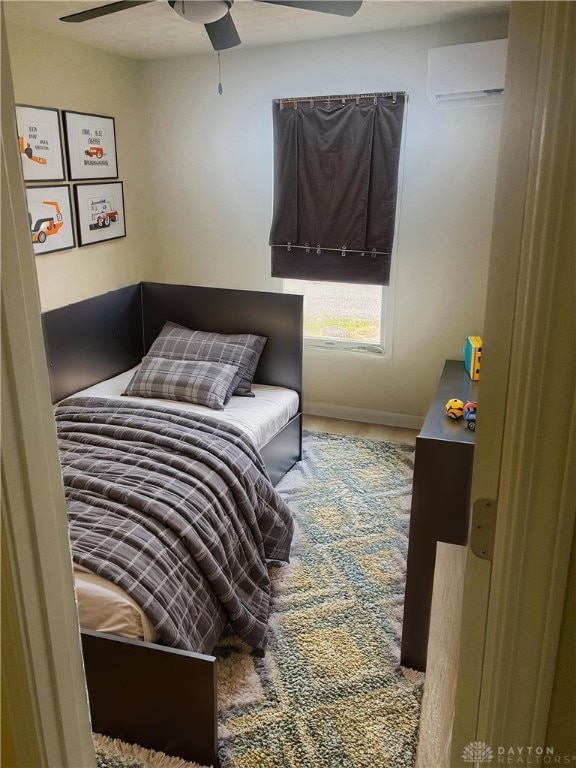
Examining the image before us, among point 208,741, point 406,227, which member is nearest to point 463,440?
point 208,741

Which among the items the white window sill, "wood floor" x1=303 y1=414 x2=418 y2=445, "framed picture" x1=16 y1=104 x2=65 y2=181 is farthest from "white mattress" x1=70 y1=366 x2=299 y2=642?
"framed picture" x1=16 y1=104 x2=65 y2=181

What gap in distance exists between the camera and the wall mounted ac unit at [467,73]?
3.13 metres

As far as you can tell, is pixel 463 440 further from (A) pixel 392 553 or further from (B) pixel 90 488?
(B) pixel 90 488

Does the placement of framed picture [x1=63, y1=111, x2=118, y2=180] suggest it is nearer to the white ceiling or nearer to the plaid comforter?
the white ceiling

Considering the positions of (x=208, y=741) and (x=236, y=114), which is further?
(x=236, y=114)

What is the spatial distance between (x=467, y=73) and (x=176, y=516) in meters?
2.70

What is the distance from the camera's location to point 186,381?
330cm

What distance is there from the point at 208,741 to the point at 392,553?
1292 mm

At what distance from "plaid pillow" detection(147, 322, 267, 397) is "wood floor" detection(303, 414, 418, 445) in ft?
2.79

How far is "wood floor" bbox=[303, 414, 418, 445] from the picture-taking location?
405 cm

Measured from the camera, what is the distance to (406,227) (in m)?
3.84

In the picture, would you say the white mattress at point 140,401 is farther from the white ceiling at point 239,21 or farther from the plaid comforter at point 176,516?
the white ceiling at point 239,21

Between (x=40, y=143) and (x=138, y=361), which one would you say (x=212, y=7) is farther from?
(x=138, y=361)
